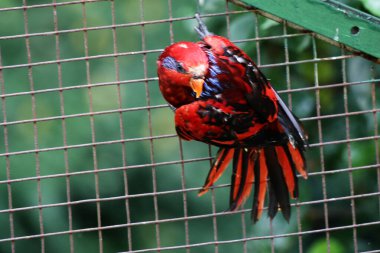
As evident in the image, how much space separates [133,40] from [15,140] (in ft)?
2.34

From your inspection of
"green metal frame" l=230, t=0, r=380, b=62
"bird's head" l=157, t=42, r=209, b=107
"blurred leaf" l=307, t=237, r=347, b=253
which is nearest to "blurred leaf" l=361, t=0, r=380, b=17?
"green metal frame" l=230, t=0, r=380, b=62

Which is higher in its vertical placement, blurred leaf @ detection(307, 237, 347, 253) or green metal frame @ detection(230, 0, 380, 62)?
green metal frame @ detection(230, 0, 380, 62)

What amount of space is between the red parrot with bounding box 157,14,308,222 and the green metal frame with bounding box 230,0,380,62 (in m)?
0.17

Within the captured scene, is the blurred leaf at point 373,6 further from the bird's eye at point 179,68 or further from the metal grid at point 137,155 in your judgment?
the bird's eye at point 179,68

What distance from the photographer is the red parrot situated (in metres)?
2.55

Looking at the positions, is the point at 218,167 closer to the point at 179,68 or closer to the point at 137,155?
the point at 179,68

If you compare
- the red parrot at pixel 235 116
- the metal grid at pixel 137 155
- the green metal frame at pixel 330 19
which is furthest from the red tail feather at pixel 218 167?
the green metal frame at pixel 330 19

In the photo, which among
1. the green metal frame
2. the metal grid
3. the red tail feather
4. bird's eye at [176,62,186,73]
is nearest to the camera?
bird's eye at [176,62,186,73]

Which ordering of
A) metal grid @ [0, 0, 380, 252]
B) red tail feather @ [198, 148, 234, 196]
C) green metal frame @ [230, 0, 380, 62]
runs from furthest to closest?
metal grid @ [0, 0, 380, 252] < red tail feather @ [198, 148, 234, 196] < green metal frame @ [230, 0, 380, 62]

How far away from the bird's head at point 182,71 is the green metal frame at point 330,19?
0.91 ft

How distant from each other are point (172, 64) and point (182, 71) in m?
0.03

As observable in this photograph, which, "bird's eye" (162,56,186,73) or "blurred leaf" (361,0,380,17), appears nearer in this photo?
"bird's eye" (162,56,186,73)

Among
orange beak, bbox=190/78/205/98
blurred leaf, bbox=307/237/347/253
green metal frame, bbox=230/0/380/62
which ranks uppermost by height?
green metal frame, bbox=230/0/380/62

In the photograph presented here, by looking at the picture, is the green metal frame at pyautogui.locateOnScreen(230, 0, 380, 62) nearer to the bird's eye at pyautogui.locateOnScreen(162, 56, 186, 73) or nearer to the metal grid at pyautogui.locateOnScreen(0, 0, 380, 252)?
the metal grid at pyautogui.locateOnScreen(0, 0, 380, 252)
